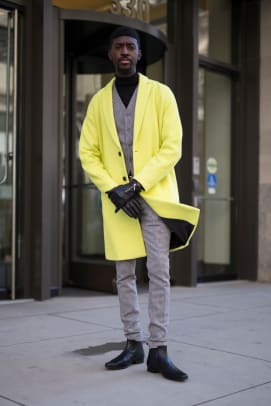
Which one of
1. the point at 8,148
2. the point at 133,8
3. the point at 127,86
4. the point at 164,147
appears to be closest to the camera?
the point at 164,147

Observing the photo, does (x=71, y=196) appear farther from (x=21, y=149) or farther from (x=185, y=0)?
(x=185, y=0)

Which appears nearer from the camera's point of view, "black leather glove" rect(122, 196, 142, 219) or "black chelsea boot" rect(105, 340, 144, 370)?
"black leather glove" rect(122, 196, 142, 219)

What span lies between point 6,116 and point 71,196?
6.43ft

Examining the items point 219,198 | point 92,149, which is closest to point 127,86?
point 92,149

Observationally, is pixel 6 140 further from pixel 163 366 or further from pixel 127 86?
pixel 163 366

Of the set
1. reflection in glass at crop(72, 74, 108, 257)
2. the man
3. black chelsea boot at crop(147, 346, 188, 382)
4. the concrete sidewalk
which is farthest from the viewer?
reflection in glass at crop(72, 74, 108, 257)

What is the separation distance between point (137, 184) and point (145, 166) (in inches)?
5.0

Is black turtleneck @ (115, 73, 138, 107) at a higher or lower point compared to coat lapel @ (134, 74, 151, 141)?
higher

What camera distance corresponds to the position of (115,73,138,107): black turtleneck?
3779 millimetres

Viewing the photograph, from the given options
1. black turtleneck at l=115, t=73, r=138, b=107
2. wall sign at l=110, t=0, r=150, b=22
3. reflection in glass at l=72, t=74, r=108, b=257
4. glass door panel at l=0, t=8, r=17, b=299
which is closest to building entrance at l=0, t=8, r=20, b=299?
glass door panel at l=0, t=8, r=17, b=299

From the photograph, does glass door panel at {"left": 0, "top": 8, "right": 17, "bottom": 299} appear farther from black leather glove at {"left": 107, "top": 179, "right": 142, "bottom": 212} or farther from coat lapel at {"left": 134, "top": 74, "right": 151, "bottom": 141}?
black leather glove at {"left": 107, "top": 179, "right": 142, "bottom": 212}

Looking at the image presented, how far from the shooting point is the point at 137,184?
139 inches

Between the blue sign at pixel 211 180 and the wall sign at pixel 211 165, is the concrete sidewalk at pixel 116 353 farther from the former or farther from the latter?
the wall sign at pixel 211 165

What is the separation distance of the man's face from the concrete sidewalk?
1823 millimetres
